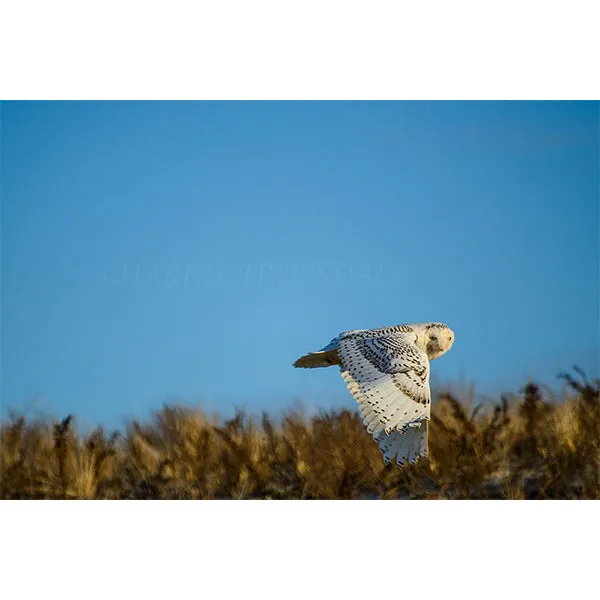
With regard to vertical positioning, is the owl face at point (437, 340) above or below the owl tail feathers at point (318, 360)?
above

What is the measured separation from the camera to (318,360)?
6.23 metres

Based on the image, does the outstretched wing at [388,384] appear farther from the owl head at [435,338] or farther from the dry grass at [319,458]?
the dry grass at [319,458]

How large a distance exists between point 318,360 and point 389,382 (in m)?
1.02

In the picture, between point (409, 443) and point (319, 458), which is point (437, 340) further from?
point (409, 443)

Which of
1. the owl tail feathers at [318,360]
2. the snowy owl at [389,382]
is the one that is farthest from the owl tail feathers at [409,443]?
the owl tail feathers at [318,360]

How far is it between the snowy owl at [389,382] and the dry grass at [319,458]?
Result: 2.41 ft

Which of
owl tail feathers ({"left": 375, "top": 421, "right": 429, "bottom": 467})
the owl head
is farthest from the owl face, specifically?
owl tail feathers ({"left": 375, "top": 421, "right": 429, "bottom": 467})

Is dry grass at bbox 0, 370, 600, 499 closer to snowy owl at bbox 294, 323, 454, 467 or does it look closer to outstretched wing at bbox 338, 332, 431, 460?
snowy owl at bbox 294, 323, 454, 467

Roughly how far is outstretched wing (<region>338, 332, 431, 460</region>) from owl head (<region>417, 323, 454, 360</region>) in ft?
1.47

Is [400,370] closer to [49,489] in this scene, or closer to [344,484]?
[344,484]

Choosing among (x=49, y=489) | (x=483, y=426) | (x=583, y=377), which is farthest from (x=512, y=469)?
(x=49, y=489)

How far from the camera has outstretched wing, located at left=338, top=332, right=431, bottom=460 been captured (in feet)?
16.7

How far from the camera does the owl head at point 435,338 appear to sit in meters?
6.26

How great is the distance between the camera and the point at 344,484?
6523mm
